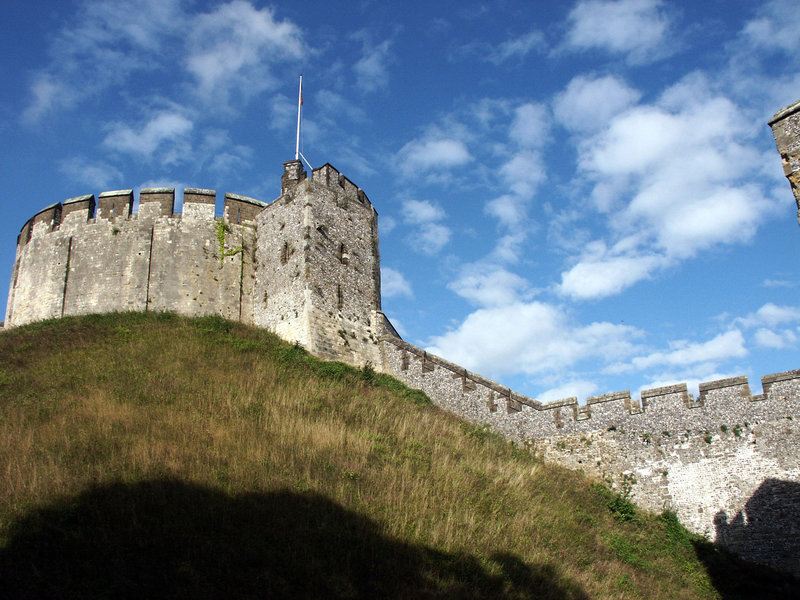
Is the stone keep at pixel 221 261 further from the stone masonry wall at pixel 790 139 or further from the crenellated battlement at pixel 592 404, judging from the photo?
the stone masonry wall at pixel 790 139

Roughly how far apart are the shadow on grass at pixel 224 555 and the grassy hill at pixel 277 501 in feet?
0.09

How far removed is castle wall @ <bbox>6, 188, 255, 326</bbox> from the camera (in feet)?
80.8

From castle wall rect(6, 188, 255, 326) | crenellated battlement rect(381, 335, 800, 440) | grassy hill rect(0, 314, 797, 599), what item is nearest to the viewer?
grassy hill rect(0, 314, 797, 599)

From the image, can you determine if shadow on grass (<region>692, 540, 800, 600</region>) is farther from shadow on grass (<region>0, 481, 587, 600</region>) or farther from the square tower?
the square tower

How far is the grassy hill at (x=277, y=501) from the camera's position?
28.3 feet

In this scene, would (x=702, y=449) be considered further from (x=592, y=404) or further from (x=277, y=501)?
(x=277, y=501)

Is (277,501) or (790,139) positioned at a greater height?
(790,139)

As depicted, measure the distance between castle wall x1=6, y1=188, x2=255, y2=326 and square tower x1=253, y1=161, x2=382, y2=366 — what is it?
1291 millimetres

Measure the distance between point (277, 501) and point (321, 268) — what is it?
1439 cm

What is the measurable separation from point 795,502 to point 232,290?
19.6 m

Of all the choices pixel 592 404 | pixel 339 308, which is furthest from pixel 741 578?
pixel 339 308

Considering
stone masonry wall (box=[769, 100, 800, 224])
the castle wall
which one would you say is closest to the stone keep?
the castle wall

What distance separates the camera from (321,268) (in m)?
24.1

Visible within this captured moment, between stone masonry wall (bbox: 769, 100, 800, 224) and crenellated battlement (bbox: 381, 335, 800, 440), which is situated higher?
stone masonry wall (bbox: 769, 100, 800, 224)
